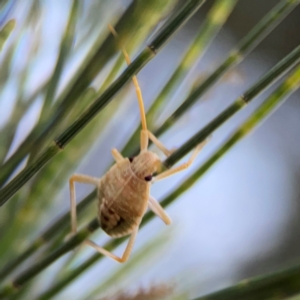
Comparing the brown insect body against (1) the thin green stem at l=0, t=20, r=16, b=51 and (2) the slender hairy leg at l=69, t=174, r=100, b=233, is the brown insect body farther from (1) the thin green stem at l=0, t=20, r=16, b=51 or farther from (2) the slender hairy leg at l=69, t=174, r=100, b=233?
(1) the thin green stem at l=0, t=20, r=16, b=51

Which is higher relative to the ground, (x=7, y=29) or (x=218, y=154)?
(x=7, y=29)

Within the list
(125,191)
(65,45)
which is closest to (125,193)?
(125,191)

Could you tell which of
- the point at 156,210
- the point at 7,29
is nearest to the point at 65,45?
the point at 7,29

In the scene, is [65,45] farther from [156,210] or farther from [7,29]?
[156,210]

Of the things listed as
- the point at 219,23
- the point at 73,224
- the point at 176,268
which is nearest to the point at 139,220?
the point at 73,224

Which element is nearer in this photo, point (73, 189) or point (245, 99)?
point (245, 99)
